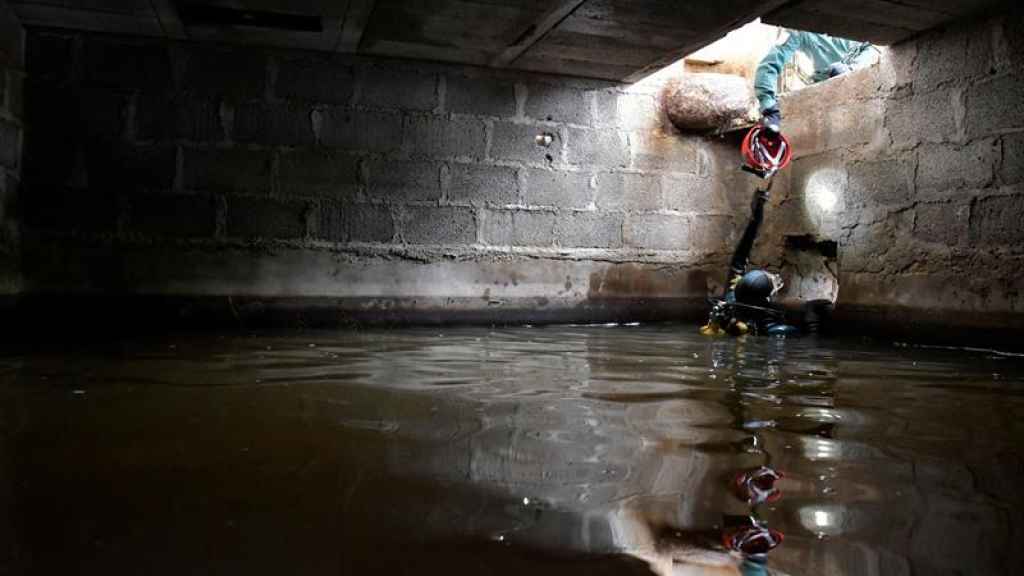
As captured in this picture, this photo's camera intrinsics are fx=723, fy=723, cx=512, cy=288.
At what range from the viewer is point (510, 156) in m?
4.79

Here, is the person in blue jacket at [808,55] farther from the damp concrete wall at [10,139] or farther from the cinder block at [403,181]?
the damp concrete wall at [10,139]

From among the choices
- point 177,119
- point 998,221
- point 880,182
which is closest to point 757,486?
point 998,221

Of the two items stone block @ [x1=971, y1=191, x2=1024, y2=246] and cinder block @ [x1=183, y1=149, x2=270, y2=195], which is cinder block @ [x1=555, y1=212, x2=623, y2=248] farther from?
stone block @ [x1=971, y1=191, x2=1024, y2=246]

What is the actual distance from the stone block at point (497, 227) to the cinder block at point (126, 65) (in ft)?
6.65

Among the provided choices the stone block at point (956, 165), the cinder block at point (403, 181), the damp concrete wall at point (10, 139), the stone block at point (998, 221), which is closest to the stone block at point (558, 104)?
the cinder block at point (403, 181)

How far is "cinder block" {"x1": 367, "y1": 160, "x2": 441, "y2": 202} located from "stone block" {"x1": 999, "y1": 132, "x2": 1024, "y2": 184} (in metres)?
3.07

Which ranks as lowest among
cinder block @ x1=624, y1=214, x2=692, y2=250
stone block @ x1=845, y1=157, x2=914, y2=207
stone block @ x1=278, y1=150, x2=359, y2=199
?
cinder block @ x1=624, y1=214, x2=692, y2=250

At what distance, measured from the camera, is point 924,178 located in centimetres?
393

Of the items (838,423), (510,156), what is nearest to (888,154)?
(510,156)

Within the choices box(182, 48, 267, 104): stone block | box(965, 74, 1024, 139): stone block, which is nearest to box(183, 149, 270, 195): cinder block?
box(182, 48, 267, 104): stone block

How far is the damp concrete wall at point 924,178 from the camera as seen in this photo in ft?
11.5

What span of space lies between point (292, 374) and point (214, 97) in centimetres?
249

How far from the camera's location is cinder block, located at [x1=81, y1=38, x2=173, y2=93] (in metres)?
4.00

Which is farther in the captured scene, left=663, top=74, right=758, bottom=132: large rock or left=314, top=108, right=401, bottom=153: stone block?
left=663, top=74, right=758, bottom=132: large rock
